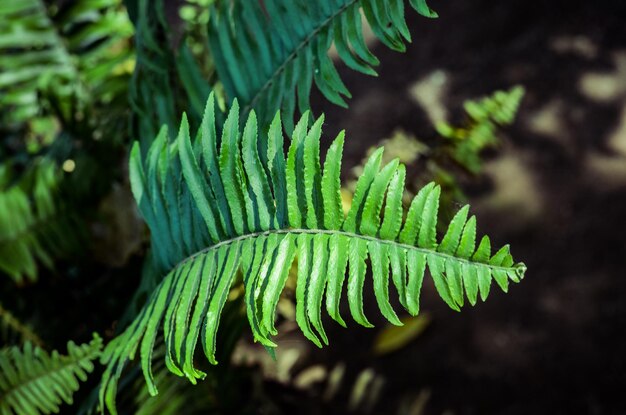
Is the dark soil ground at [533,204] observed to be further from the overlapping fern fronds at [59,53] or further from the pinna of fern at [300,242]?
the pinna of fern at [300,242]

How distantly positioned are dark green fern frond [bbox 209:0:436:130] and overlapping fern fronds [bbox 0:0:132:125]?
0.81 meters

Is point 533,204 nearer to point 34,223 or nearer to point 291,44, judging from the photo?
point 291,44

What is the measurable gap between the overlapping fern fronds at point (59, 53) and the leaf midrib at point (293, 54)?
91 centimetres

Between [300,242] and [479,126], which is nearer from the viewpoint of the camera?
[300,242]

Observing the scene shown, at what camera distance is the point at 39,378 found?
1.49m

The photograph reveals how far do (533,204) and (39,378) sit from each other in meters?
2.08

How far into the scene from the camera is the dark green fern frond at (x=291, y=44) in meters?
1.41

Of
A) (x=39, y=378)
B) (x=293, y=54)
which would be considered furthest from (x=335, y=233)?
(x=39, y=378)

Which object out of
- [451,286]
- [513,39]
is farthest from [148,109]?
[513,39]

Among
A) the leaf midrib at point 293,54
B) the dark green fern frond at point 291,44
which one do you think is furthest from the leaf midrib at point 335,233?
the leaf midrib at point 293,54

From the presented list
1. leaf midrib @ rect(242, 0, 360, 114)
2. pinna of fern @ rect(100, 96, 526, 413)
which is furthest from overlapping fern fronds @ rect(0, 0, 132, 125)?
pinna of fern @ rect(100, 96, 526, 413)

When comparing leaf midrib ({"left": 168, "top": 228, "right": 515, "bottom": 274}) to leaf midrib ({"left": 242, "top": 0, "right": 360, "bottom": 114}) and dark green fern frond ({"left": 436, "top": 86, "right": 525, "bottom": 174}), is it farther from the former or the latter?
dark green fern frond ({"left": 436, "top": 86, "right": 525, "bottom": 174})

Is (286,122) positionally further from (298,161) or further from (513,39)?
(513,39)

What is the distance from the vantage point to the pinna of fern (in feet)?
3.72
